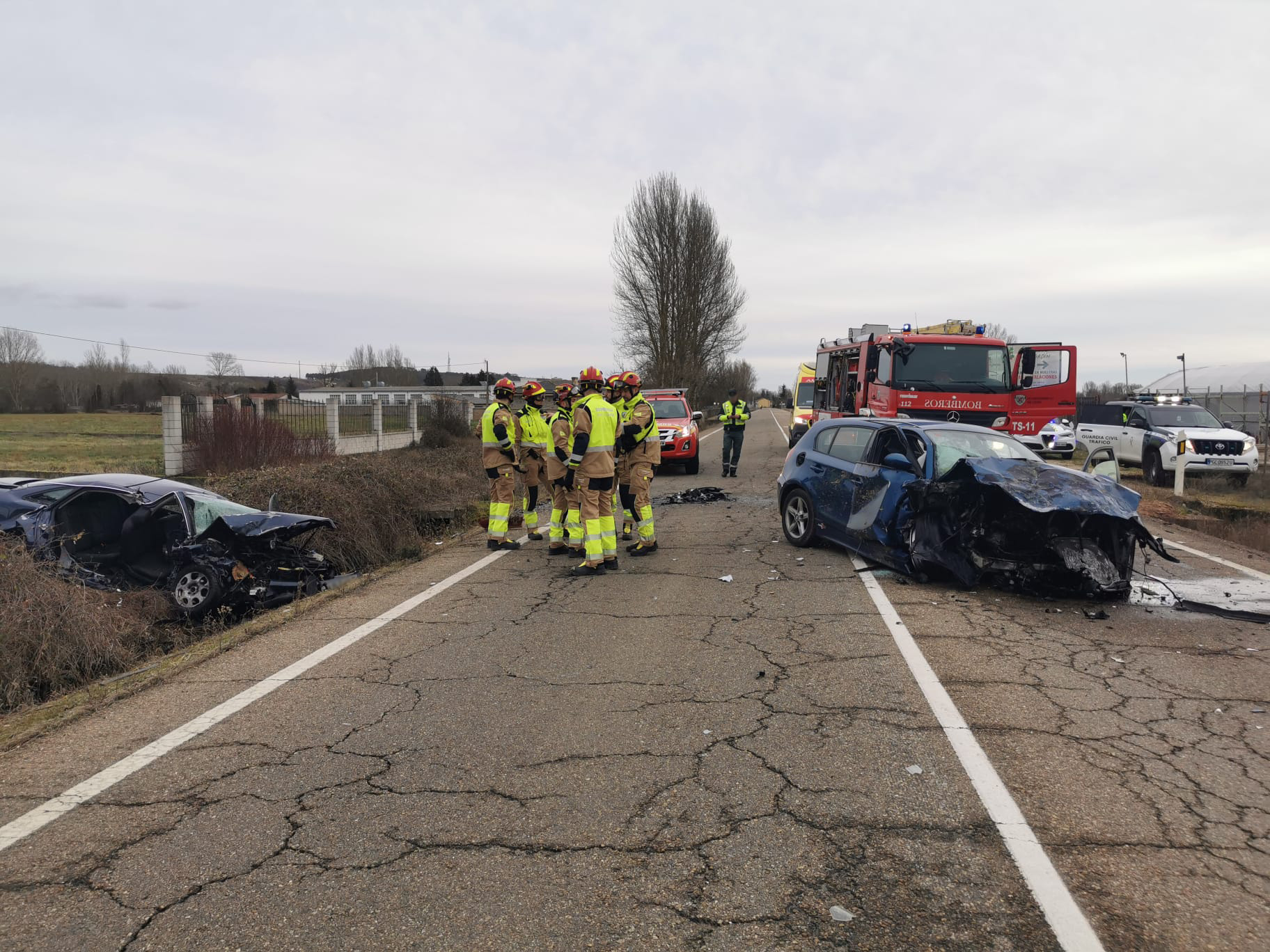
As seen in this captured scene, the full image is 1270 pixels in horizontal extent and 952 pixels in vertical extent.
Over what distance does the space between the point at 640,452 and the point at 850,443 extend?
229 cm

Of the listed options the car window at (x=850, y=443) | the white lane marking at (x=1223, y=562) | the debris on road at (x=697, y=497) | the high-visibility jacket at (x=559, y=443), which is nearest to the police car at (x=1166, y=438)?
the white lane marking at (x=1223, y=562)

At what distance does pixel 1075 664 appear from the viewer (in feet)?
18.3

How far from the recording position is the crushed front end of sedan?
7.06 meters

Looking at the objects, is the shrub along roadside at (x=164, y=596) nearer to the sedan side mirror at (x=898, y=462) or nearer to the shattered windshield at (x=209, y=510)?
the shattered windshield at (x=209, y=510)

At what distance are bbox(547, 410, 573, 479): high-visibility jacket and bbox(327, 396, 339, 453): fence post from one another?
12.9m

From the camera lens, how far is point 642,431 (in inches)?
368

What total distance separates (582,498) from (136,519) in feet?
13.9

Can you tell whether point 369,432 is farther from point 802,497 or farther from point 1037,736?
point 1037,736

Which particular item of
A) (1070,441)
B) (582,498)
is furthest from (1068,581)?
(1070,441)

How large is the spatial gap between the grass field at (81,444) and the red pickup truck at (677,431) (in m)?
10.4

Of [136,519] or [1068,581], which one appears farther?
[136,519]

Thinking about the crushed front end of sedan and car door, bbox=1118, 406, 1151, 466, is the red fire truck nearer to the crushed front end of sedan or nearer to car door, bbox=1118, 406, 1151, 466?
car door, bbox=1118, 406, 1151, 466

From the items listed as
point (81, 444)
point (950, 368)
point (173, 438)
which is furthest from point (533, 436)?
point (81, 444)

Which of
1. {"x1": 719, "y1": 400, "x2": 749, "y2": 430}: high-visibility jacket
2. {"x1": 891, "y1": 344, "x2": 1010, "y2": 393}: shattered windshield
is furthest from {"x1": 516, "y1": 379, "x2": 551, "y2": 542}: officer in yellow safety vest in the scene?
{"x1": 719, "y1": 400, "x2": 749, "y2": 430}: high-visibility jacket
